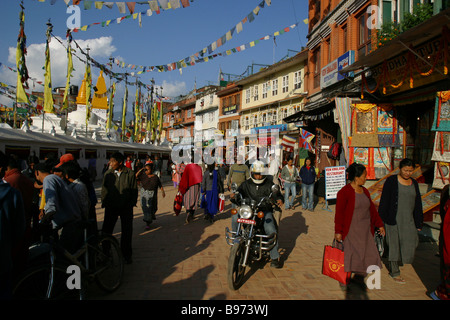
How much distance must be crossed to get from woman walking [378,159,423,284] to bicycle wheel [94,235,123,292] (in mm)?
3975

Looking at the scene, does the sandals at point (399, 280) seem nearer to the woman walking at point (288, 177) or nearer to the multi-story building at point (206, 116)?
the woman walking at point (288, 177)

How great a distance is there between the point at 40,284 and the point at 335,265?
11.7 feet

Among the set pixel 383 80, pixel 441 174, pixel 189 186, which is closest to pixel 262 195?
pixel 189 186

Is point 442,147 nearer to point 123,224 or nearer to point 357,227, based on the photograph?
point 357,227

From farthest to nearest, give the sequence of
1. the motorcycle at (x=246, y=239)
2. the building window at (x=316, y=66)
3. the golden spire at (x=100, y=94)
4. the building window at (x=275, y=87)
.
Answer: the building window at (x=275, y=87) < the golden spire at (x=100, y=94) < the building window at (x=316, y=66) < the motorcycle at (x=246, y=239)

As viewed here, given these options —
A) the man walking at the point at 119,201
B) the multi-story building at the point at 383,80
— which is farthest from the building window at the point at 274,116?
the man walking at the point at 119,201

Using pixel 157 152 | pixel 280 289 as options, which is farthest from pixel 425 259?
pixel 157 152

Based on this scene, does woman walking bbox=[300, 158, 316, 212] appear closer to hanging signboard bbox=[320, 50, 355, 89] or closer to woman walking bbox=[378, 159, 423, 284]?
hanging signboard bbox=[320, 50, 355, 89]

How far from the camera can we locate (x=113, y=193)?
514 centimetres

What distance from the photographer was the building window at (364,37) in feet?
39.0

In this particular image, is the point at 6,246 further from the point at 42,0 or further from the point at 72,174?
the point at 42,0

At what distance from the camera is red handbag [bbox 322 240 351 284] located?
4.16 metres

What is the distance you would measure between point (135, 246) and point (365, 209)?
4.39 m

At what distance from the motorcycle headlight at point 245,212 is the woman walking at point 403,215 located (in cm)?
208
